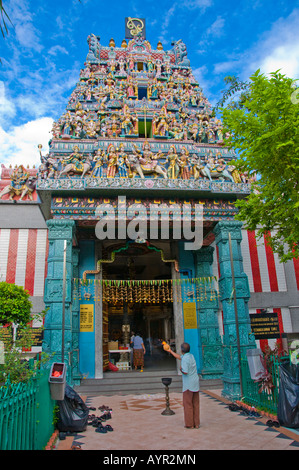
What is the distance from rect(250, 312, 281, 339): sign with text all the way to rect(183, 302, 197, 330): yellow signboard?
2344 millimetres

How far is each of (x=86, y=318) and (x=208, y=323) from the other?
14.6 ft

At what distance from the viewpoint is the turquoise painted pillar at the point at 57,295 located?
9102 mm

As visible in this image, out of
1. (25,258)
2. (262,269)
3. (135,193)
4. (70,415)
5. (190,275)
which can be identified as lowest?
(70,415)

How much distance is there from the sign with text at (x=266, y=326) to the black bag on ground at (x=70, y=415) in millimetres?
6500

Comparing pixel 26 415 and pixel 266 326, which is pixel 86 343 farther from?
pixel 26 415

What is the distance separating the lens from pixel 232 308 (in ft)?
32.3

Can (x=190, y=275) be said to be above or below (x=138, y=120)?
below

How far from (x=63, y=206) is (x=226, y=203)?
5.22m

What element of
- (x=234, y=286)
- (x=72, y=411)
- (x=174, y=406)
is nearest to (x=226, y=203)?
(x=234, y=286)

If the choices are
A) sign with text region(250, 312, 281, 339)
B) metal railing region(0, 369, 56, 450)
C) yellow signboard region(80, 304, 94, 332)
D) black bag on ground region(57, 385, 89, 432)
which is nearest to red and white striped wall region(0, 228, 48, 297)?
yellow signboard region(80, 304, 94, 332)

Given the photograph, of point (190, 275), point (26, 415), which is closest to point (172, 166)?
point (190, 275)

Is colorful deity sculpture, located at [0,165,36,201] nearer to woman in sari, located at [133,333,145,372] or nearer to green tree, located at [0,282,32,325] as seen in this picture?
green tree, located at [0,282,32,325]

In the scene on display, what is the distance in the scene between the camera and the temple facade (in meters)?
10.1
